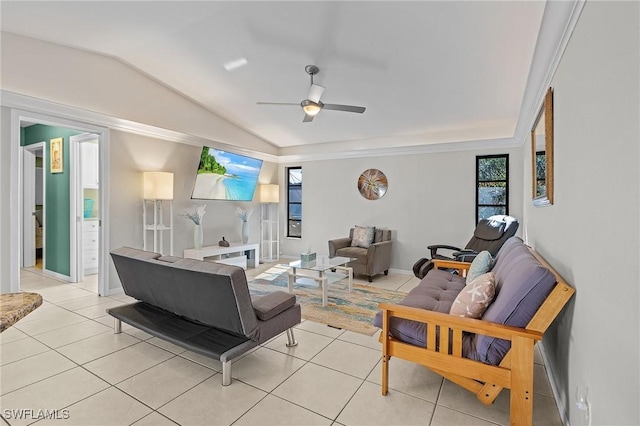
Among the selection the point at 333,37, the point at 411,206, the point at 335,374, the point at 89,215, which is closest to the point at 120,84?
the point at 89,215

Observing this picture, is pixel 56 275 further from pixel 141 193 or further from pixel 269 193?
pixel 269 193

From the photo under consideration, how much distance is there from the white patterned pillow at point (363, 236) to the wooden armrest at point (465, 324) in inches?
143

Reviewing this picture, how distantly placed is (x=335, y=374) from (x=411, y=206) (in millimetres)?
3960

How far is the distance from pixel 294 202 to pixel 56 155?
4303 mm

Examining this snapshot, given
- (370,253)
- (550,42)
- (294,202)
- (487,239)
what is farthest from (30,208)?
(550,42)

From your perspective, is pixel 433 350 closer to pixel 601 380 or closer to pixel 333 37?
pixel 601 380

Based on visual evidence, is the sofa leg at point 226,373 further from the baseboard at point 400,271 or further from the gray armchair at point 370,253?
the baseboard at point 400,271

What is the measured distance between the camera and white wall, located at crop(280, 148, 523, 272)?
530 cm

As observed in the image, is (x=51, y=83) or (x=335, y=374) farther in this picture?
(x=51, y=83)

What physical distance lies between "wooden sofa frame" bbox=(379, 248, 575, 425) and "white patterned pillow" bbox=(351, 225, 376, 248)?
11.8 ft

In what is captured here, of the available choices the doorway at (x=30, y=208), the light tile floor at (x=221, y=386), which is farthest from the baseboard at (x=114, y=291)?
the doorway at (x=30, y=208)

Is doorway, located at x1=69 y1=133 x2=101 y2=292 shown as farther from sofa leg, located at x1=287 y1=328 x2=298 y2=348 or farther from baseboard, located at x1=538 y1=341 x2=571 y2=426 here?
baseboard, located at x1=538 y1=341 x2=571 y2=426

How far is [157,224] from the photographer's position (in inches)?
189

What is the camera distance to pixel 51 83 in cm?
369
